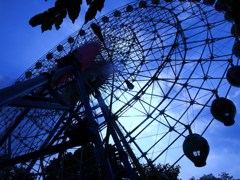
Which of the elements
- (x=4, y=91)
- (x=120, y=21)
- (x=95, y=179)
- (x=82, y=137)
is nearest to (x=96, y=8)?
(x=4, y=91)

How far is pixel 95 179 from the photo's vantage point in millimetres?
24016

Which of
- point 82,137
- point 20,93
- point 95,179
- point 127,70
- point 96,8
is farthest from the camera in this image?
point 95,179

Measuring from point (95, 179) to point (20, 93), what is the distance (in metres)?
19.7

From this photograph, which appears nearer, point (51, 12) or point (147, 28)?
point (51, 12)

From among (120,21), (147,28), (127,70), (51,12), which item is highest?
(120,21)

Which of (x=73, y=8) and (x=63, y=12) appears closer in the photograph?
(x=73, y=8)

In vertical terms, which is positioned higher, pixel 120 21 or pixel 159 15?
pixel 120 21

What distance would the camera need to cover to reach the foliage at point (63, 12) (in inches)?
93.2

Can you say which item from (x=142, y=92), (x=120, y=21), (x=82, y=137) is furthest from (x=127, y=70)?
(x=82, y=137)

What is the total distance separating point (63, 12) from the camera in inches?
97.9

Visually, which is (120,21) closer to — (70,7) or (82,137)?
(82,137)

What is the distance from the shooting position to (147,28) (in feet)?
62.8

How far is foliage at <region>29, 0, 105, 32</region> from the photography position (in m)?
2.37

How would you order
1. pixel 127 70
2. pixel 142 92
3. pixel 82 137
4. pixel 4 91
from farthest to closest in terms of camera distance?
pixel 127 70
pixel 142 92
pixel 82 137
pixel 4 91
